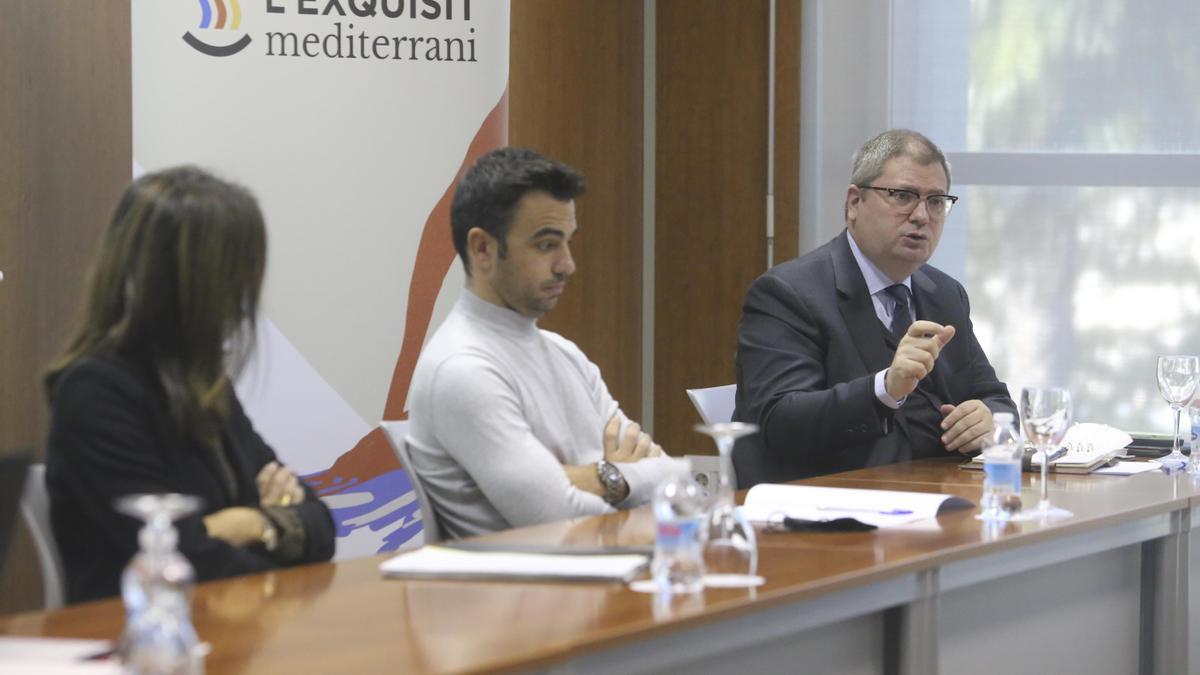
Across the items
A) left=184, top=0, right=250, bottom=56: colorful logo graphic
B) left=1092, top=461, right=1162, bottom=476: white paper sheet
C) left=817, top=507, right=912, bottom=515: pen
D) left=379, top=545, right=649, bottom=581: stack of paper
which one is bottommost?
left=1092, top=461, right=1162, bottom=476: white paper sheet

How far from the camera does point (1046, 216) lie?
17.6 ft

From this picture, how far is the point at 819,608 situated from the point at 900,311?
6.19 ft

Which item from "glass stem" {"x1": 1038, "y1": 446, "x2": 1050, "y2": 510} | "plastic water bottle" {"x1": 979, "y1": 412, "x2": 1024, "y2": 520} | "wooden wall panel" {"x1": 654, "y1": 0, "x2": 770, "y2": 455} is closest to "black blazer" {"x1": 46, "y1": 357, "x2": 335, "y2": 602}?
"plastic water bottle" {"x1": 979, "y1": 412, "x2": 1024, "y2": 520}

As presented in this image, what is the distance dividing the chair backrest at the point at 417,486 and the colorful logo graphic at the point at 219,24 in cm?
182

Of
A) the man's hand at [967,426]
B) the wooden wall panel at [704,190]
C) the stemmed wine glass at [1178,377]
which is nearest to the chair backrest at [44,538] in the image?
the man's hand at [967,426]

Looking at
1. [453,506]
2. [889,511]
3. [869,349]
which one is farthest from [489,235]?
[869,349]

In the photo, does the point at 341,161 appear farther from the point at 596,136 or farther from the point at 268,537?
the point at 268,537

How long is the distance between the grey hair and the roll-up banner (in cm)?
126

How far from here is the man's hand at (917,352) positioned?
3.10m

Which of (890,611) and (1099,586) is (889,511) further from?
(1099,586)

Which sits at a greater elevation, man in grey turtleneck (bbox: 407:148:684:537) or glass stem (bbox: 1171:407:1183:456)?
man in grey turtleneck (bbox: 407:148:684:537)

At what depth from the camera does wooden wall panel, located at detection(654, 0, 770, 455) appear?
215 inches

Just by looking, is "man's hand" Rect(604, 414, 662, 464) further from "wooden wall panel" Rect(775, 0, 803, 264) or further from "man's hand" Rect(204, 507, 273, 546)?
"wooden wall panel" Rect(775, 0, 803, 264)

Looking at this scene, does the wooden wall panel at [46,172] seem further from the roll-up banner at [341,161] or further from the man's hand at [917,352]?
the man's hand at [917,352]
